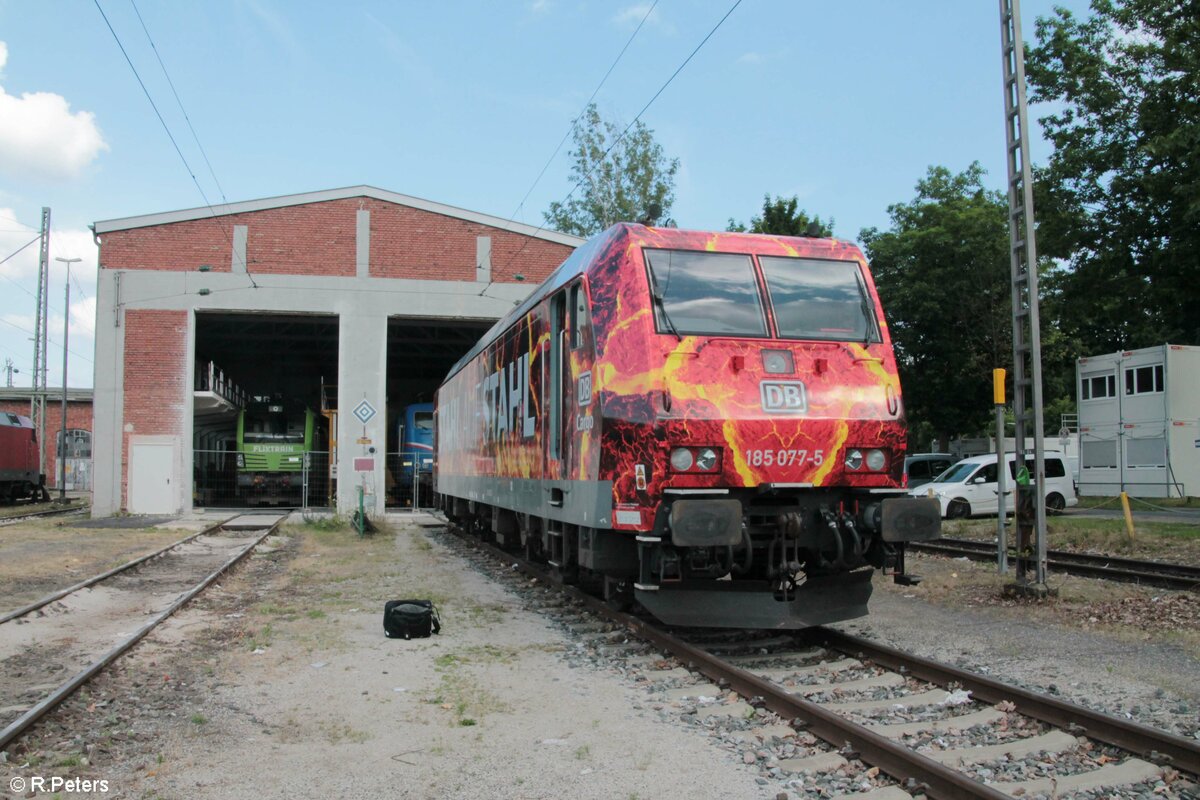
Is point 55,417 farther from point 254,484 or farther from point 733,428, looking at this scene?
point 733,428

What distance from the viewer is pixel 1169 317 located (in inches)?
824

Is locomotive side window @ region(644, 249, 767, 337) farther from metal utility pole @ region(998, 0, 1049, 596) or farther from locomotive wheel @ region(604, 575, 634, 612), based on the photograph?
metal utility pole @ region(998, 0, 1049, 596)

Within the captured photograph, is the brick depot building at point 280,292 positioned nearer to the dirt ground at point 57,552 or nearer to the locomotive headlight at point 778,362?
the dirt ground at point 57,552

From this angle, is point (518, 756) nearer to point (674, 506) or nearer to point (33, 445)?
point (674, 506)

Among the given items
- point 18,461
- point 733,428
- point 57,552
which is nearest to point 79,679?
point 733,428

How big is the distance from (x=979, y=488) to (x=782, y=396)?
17.1 meters

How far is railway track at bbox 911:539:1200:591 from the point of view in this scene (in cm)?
1107

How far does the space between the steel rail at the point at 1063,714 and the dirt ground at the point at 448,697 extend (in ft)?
2.03

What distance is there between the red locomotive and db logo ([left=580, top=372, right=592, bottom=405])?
31246 millimetres

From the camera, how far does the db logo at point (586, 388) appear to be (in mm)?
7438

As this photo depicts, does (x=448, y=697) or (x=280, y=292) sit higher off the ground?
(x=280, y=292)

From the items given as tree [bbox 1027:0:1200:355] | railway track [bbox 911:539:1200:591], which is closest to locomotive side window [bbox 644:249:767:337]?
railway track [bbox 911:539:1200:591]

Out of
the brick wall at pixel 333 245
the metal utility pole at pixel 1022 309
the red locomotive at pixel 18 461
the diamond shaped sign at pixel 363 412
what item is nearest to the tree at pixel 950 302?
the brick wall at pixel 333 245

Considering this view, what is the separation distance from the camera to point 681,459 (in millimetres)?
6781
